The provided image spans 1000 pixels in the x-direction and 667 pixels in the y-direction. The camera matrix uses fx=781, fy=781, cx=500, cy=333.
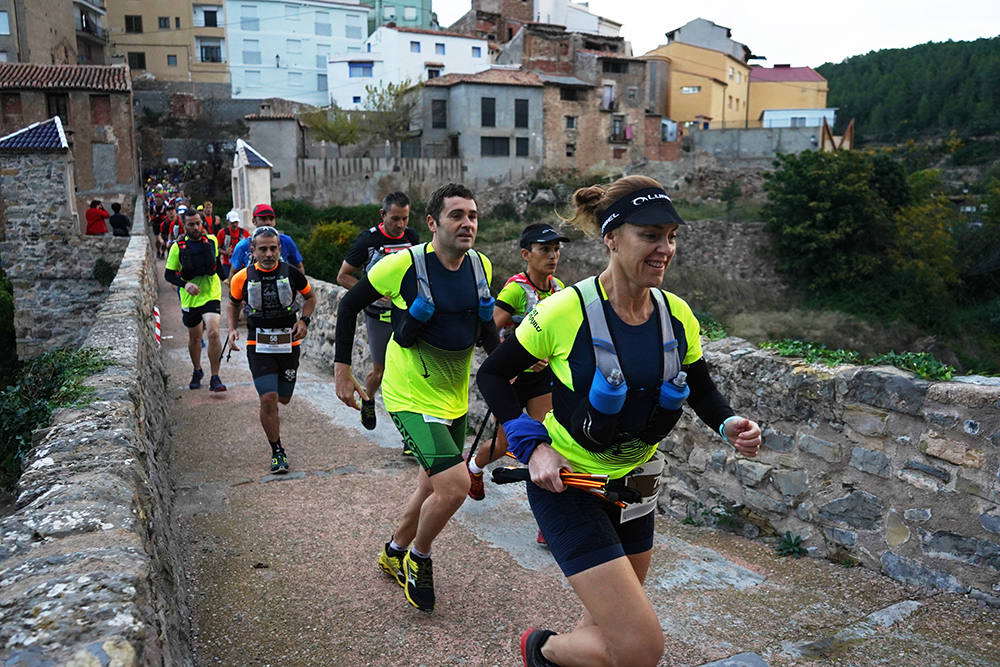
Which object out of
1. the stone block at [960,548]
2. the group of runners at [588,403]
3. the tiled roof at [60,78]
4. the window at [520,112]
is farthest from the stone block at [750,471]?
the window at [520,112]

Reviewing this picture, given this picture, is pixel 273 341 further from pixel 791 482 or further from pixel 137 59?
pixel 137 59

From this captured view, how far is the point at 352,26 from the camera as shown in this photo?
61.5 metres

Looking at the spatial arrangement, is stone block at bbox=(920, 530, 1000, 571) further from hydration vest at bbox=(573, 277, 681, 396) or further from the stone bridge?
hydration vest at bbox=(573, 277, 681, 396)

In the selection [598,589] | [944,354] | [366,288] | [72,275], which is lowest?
[944,354]

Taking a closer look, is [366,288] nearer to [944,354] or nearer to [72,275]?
[72,275]

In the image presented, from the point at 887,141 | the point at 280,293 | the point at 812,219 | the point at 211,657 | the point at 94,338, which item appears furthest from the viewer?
the point at 887,141

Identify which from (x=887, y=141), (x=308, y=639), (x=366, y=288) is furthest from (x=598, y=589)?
(x=887, y=141)

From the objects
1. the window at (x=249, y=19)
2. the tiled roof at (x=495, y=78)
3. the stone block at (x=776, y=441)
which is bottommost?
the stone block at (x=776, y=441)

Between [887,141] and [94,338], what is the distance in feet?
241

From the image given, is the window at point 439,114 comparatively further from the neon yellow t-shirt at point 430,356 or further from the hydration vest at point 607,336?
the hydration vest at point 607,336

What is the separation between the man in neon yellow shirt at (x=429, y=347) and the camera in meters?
3.84

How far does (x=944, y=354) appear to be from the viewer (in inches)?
1339

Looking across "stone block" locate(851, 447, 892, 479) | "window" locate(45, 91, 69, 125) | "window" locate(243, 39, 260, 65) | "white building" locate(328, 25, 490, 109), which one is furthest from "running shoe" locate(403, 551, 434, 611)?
"window" locate(243, 39, 260, 65)

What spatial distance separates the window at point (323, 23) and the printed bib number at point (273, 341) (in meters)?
60.2
